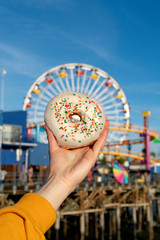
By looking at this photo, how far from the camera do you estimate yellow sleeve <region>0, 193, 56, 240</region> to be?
44.7 inches

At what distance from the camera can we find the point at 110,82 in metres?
35.5

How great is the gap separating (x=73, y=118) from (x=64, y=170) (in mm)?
1104

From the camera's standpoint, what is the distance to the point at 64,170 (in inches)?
73.0

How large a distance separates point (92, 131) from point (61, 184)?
4.07 feet

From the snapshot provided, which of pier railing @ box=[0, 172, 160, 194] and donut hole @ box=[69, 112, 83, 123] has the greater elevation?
donut hole @ box=[69, 112, 83, 123]

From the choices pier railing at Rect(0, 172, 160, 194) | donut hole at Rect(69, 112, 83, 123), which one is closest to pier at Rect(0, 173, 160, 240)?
pier railing at Rect(0, 172, 160, 194)

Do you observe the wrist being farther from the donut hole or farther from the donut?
the donut hole

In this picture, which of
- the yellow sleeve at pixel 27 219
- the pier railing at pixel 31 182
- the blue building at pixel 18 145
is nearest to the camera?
the yellow sleeve at pixel 27 219

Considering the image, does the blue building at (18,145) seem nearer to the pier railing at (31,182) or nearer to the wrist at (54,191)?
the pier railing at (31,182)

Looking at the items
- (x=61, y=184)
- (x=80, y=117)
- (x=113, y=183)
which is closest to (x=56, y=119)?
(x=80, y=117)

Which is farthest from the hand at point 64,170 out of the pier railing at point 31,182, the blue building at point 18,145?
the blue building at point 18,145

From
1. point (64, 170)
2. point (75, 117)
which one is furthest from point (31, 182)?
point (64, 170)

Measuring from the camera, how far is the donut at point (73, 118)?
2834 mm

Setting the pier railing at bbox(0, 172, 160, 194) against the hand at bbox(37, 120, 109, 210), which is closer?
the hand at bbox(37, 120, 109, 210)
